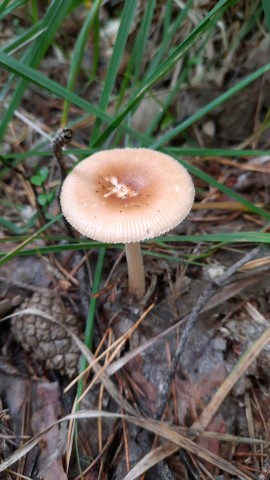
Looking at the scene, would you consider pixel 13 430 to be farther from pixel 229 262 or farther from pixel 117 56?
pixel 117 56

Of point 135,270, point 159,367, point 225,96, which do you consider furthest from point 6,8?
point 159,367

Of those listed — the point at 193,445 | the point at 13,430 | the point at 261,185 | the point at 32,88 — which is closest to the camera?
the point at 193,445

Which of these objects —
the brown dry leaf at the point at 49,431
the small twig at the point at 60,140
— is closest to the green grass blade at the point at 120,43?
the small twig at the point at 60,140

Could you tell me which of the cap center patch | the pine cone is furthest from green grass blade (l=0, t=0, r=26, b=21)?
the pine cone

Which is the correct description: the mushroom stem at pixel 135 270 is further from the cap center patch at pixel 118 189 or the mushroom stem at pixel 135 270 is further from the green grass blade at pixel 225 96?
the green grass blade at pixel 225 96

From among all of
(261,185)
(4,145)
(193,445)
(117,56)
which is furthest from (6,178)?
(193,445)

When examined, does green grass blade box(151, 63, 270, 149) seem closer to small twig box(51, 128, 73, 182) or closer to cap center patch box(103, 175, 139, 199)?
cap center patch box(103, 175, 139, 199)
